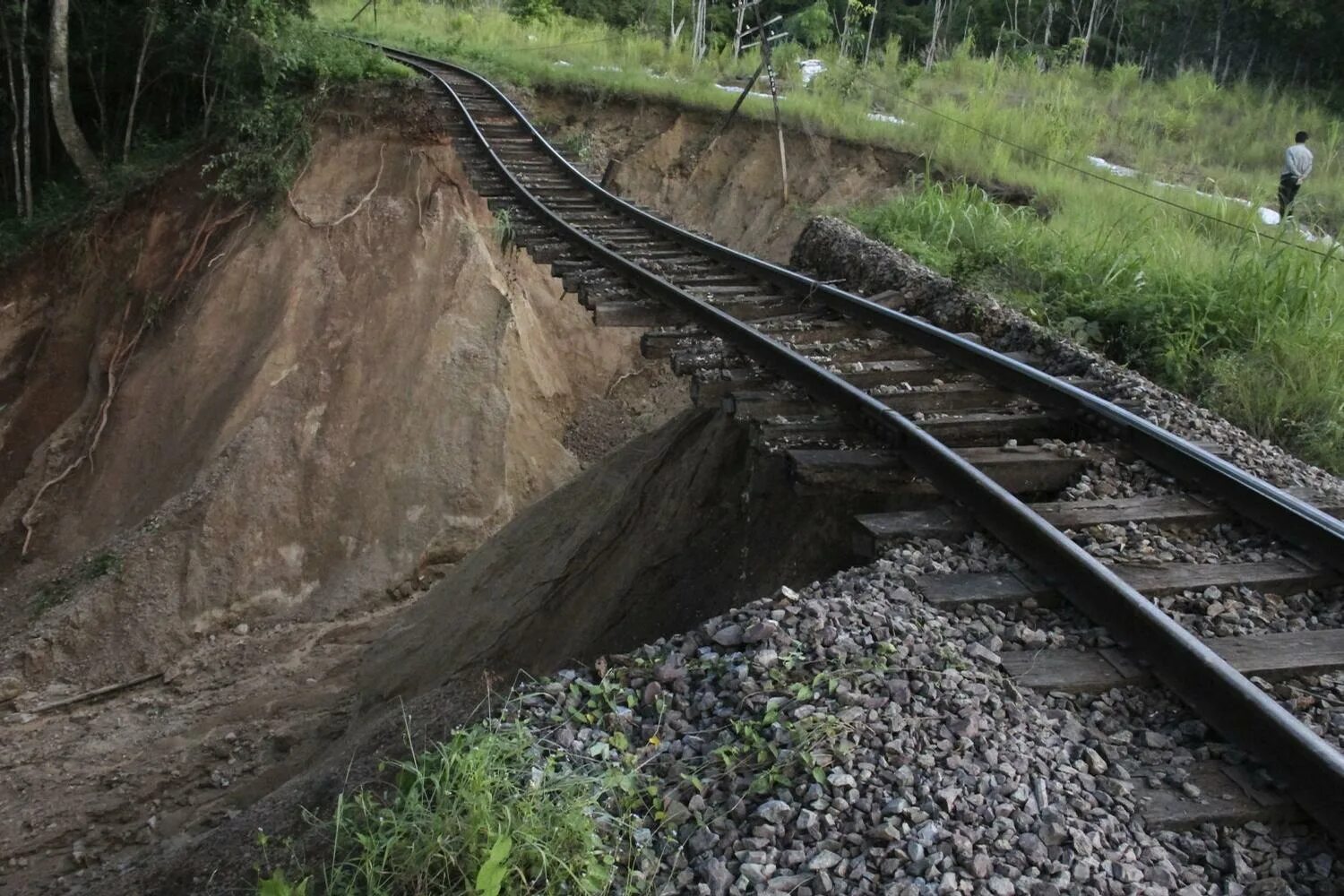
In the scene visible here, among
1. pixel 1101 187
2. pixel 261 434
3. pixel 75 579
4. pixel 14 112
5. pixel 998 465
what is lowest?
pixel 75 579

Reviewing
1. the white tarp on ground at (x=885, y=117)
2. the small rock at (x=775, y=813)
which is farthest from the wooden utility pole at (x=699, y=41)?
the small rock at (x=775, y=813)

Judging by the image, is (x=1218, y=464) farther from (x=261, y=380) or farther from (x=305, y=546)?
(x=261, y=380)

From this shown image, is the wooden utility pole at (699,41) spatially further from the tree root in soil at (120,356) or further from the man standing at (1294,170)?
the man standing at (1294,170)

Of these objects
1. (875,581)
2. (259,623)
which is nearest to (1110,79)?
(259,623)

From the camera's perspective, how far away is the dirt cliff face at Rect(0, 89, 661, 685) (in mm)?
11586

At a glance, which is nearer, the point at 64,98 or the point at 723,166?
the point at 64,98

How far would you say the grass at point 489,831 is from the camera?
8.33 ft

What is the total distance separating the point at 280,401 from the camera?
12531 millimetres

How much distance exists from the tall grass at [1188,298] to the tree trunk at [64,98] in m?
11.8

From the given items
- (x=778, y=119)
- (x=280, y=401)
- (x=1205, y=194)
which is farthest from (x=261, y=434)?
(x=1205, y=194)

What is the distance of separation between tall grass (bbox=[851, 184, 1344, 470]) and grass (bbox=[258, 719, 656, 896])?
4727 millimetres

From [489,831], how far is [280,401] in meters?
11.0

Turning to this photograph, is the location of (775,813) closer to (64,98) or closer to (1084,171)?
(1084,171)

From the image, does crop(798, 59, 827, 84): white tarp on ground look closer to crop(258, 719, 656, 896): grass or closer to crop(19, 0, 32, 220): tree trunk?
crop(19, 0, 32, 220): tree trunk
